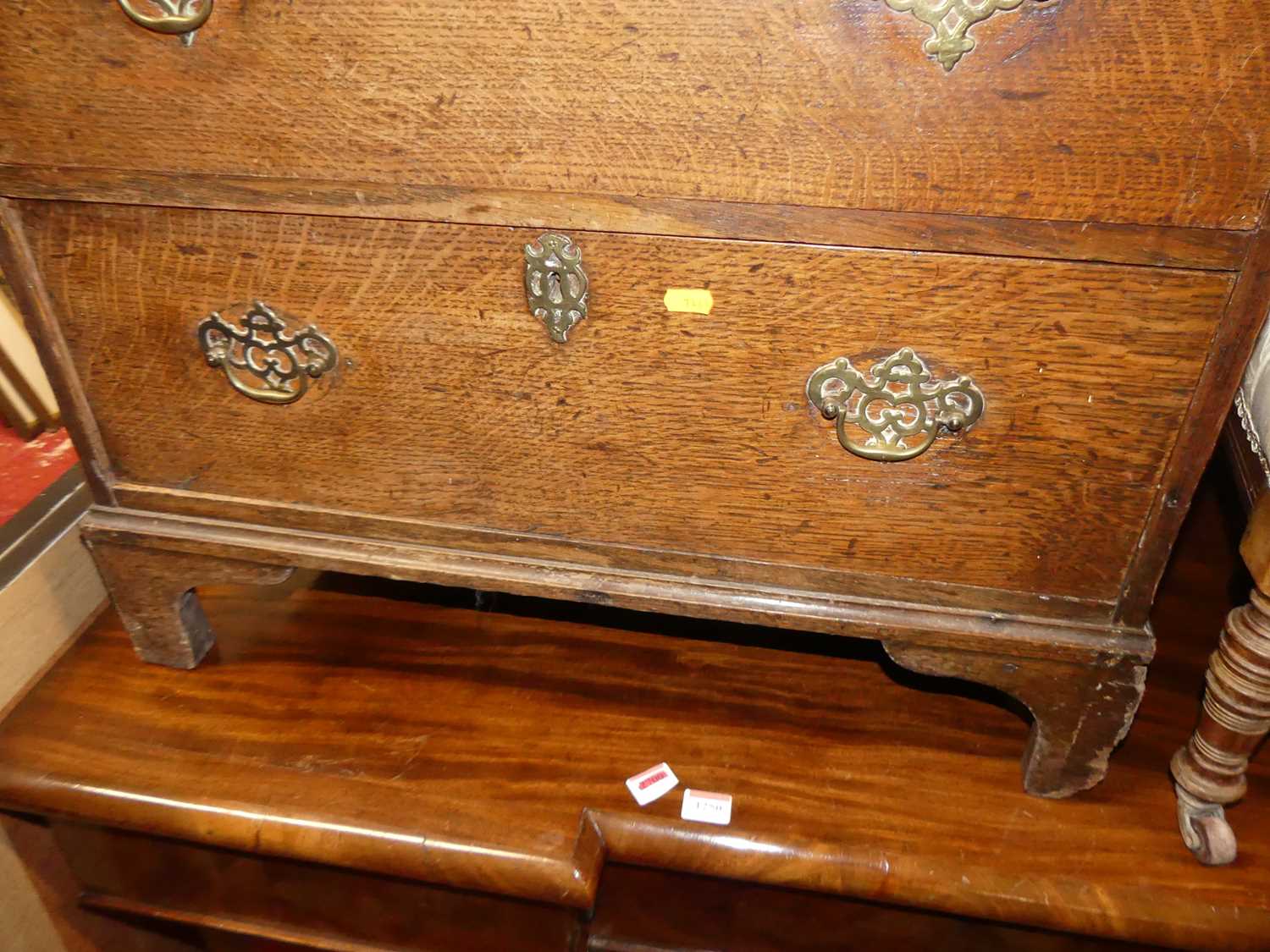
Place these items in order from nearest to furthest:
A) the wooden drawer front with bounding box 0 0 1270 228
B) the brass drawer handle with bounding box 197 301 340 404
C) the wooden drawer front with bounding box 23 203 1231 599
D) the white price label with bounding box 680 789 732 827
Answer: the wooden drawer front with bounding box 0 0 1270 228 → the wooden drawer front with bounding box 23 203 1231 599 → the brass drawer handle with bounding box 197 301 340 404 → the white price label with bounding box 680 789 732 827

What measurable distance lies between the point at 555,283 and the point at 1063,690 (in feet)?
1.81

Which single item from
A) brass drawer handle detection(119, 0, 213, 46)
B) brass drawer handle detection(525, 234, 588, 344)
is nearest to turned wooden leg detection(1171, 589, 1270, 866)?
brass drawer handle detection(525, 234, 588, 344)

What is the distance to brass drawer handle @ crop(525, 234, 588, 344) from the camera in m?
0.72

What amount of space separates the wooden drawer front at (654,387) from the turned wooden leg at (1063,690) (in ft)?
0.23

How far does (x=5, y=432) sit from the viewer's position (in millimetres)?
1152

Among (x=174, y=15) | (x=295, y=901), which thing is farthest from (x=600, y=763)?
(x=174, y=15)

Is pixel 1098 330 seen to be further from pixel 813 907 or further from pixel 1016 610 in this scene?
pixel 813 907

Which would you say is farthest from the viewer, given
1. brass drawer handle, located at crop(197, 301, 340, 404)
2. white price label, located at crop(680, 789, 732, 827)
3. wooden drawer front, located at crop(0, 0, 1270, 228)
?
white price label, located at crop(680, 789, 732, 827)

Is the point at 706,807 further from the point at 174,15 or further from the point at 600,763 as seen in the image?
the point at 174,15

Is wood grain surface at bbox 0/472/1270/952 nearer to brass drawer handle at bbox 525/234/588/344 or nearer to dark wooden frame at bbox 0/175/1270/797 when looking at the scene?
dark wooden frame at bbox 0/175/1270/797

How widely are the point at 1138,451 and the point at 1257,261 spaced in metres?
0.16

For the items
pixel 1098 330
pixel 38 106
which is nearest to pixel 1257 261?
pixel 1098 330

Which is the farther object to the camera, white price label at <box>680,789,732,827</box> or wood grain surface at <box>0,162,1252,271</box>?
white price label at <box>680,789,732,827</box>

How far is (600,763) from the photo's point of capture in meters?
0.97
